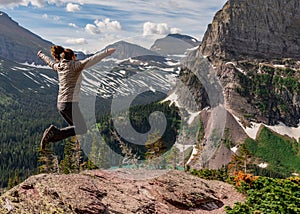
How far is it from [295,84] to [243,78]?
95.7 feet

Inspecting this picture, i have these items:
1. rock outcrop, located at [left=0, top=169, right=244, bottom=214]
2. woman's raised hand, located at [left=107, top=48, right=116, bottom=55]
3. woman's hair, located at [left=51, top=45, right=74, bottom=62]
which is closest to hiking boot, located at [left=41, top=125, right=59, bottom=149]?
woman's hair, located at [left=51, top=45, right=74, bottom=62]

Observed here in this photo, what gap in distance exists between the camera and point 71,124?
11.5 m

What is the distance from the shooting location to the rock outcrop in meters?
13.4

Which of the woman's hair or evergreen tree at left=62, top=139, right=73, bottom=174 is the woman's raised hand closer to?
the woman's hair

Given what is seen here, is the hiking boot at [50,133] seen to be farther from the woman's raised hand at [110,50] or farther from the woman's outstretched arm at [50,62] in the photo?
the woman's raised hand at [110,50]

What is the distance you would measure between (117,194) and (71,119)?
552 cm

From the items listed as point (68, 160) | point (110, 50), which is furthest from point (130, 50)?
point (68, 160)

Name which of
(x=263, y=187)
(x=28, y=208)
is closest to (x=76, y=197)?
(x=28, y=208)

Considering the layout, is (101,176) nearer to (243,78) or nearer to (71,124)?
(71,124)

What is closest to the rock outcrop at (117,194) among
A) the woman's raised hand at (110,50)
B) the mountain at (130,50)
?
the mountain at (130,50)

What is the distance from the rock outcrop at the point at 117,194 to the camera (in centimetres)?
1341

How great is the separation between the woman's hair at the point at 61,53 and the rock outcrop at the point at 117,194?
5.51 metres

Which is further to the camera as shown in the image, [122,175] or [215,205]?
[122,175]

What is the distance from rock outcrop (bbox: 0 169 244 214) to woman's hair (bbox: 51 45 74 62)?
551cm
